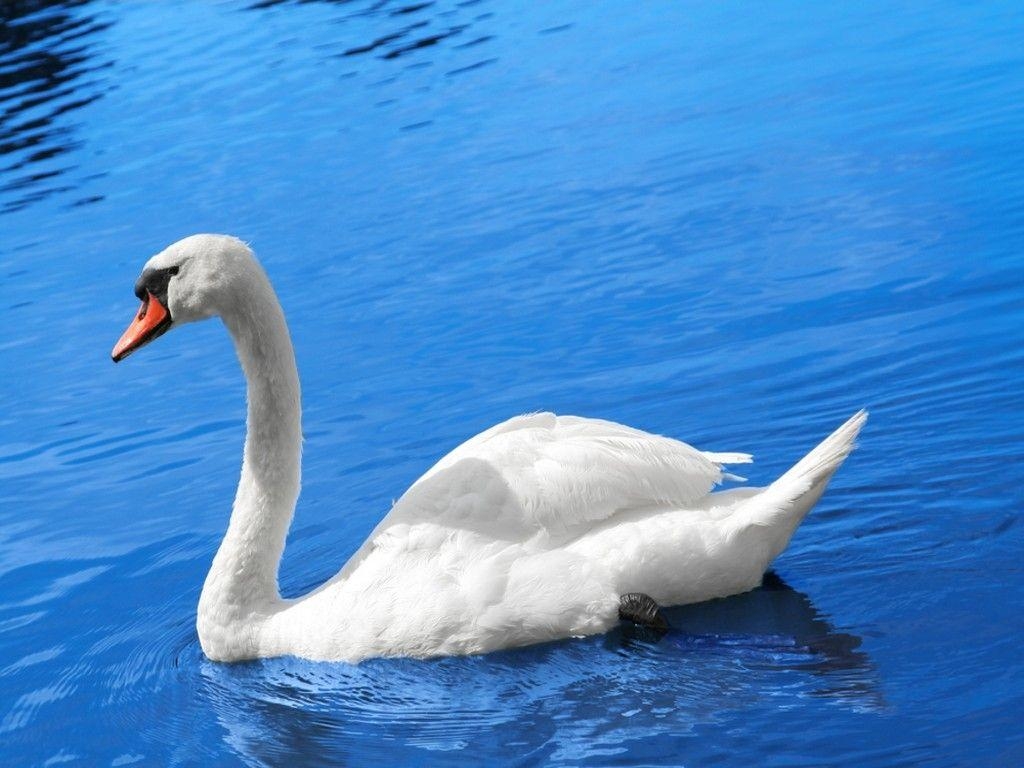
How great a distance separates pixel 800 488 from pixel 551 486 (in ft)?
3.11

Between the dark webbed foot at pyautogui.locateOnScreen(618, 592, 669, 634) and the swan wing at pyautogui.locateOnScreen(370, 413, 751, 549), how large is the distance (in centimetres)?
34

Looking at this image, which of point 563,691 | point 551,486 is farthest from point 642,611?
point 551,486

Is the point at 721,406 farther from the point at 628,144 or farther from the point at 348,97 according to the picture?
the point at 348,97

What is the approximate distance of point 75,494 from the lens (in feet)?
27.9

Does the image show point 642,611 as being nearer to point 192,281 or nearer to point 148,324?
point 192,281

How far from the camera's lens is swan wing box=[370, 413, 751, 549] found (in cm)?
601

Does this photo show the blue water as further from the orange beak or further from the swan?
the orange beak

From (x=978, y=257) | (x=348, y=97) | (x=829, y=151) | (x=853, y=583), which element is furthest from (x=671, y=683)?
(x=348, y=97)

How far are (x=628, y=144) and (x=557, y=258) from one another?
2614 mm

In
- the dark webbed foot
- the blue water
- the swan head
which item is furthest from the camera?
the swan head

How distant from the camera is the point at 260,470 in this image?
6582 millimetres

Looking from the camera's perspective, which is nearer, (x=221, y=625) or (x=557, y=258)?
(x=221, y=625)

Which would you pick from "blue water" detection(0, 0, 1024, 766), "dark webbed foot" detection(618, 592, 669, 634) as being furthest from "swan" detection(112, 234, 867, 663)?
"blue water" detection(0, 0, 1024, 766)

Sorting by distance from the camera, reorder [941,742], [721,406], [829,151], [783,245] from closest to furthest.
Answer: [941,742]
[721,406]
[783,245]
[829,151]
